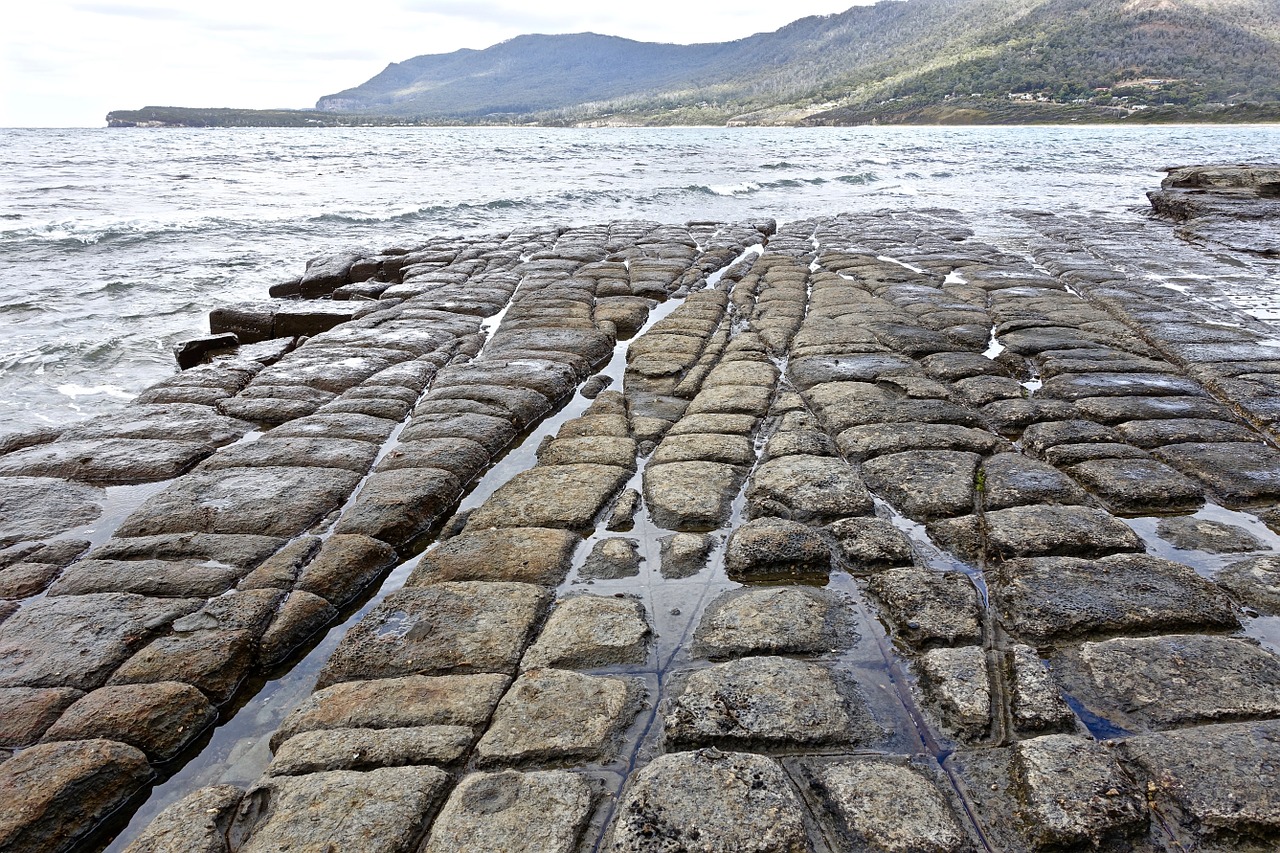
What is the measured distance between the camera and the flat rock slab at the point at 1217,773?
157 centimetres

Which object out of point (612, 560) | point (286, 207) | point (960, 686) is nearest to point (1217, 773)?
point (960, 686)

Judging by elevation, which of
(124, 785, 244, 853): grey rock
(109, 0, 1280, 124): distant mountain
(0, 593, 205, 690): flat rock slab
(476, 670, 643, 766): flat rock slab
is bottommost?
(0, 593, 205, 690): flat rock slab

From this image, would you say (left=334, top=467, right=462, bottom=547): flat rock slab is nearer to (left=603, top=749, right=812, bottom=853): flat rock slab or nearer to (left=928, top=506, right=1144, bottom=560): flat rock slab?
(left=603, top=749, right=812, bottom=853): flat rock slab

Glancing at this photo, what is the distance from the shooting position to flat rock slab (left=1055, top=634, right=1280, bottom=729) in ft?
6.18

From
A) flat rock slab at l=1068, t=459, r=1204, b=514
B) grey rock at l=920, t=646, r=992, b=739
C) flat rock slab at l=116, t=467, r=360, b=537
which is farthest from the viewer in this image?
flat rock slab at l=116, t=467, r=360, b=537

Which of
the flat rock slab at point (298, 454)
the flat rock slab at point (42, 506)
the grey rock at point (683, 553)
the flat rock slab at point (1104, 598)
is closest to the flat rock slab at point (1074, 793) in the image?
the flat rock slab at point (1104, 598)

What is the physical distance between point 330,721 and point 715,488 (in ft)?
5.71

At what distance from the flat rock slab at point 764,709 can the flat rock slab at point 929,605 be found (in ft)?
1.15

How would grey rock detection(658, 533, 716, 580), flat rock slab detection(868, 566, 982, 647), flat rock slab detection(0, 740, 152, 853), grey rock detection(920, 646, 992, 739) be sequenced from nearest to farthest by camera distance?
flat rock slab detection(0, 740, 152, 853) < grey rock detection(920, 646, 992, 739) < flat rock slab detection(868, 566, 982, 647) < grey rock detection(658, 533, 716, 580)

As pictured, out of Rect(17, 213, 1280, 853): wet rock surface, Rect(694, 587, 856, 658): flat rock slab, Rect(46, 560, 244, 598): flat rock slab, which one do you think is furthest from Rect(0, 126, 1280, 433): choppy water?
Rect(694, 587, 856, 658): flat rock slab

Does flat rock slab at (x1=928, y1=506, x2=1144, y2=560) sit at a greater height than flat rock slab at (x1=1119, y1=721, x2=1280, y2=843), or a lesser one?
lesser

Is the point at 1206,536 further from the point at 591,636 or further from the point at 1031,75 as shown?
the point at 1031,75

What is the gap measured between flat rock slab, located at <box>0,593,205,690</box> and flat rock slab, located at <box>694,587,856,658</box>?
5.79 ft

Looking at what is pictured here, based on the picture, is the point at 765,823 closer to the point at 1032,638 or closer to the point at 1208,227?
the point at 1032,638
